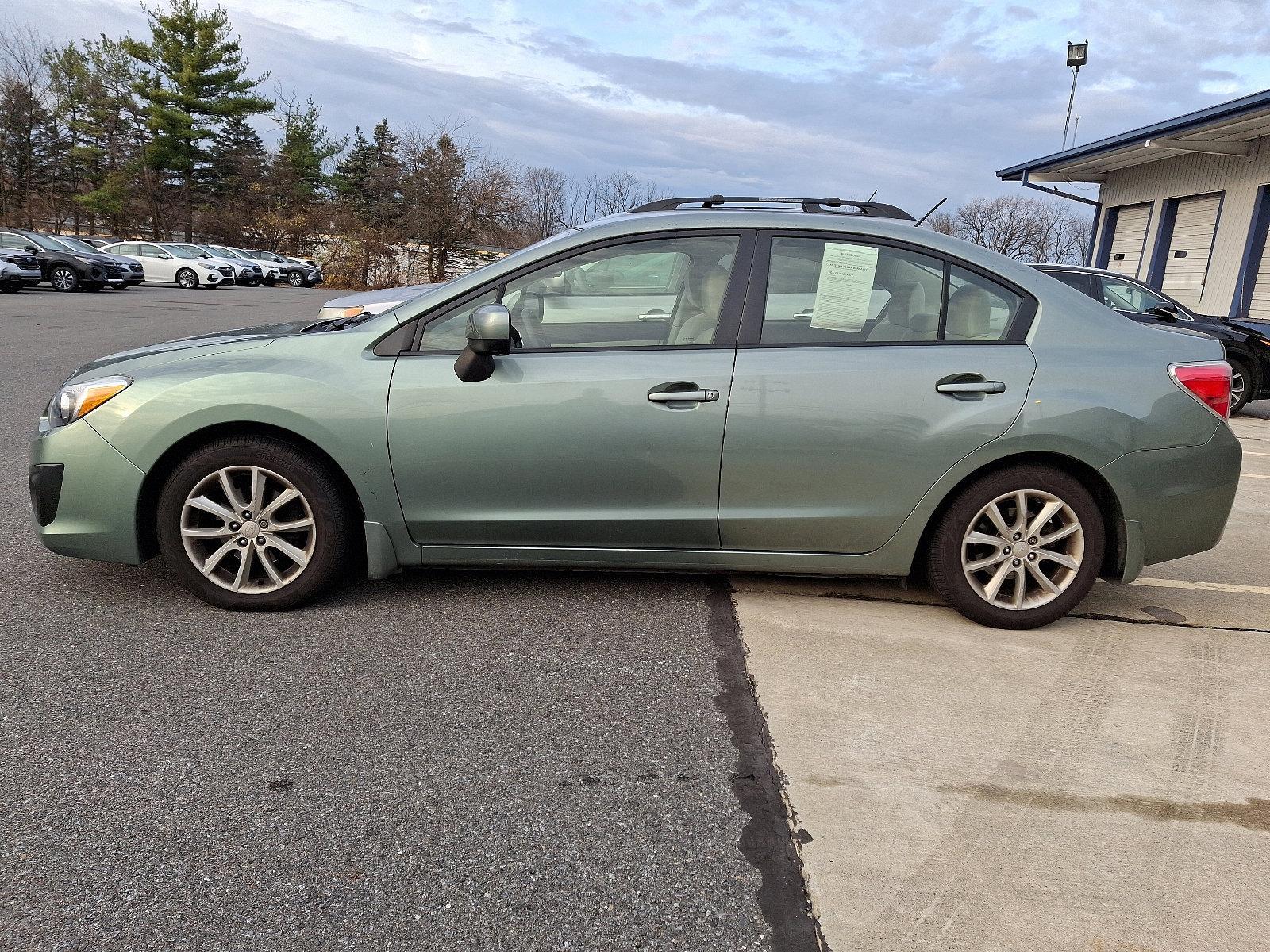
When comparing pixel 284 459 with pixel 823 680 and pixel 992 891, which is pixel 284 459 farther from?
pixel 992 891

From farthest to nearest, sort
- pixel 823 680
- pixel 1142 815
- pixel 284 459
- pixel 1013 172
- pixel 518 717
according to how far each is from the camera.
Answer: pixel 1013 172
pixel 284 459
pixel 823 680
pixel 518 717
pixel 1142 815

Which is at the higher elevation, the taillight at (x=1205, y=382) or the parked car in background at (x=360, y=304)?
the taillight at (x=1205, y=382)

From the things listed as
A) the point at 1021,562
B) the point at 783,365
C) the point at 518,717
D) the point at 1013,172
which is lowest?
the point at 518,717

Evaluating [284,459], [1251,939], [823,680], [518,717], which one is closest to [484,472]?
[284,459]

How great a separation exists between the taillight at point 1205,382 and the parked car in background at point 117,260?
29.3 meters

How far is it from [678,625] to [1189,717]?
5.86 feet

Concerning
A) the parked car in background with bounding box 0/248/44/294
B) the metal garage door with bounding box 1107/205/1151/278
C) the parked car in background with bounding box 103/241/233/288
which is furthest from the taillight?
the parked car in background with bounding box 103/241/233/288

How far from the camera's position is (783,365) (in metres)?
3.67

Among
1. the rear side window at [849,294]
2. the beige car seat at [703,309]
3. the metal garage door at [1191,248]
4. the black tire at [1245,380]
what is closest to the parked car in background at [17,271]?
the beige car seat at [703,309]

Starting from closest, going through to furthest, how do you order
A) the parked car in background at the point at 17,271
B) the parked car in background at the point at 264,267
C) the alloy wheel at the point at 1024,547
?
the alloy wheel at the point at 1024,547 → the parked car in background at the point at 17,271 → the parked car in background at the point at 264,267

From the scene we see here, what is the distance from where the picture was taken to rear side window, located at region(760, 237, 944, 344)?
12.4 feet

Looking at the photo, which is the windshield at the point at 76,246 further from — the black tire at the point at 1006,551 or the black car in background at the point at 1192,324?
the black tire at the point at 1006,551

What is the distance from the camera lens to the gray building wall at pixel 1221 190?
50.0 feet

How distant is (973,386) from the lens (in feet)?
12.0
